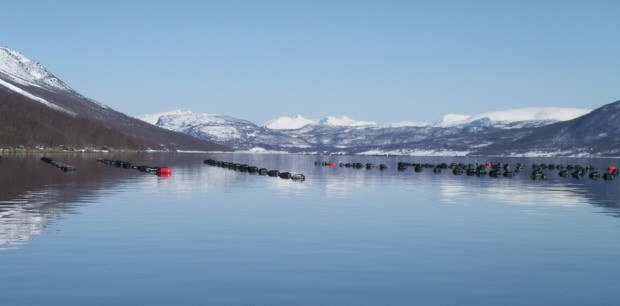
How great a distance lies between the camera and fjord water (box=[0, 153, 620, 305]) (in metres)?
28.1

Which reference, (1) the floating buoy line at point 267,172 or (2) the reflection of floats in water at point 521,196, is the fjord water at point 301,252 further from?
(1) the floating buoy line at point 267,172

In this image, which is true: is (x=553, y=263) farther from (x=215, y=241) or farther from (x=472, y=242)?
(x=215, y=241)

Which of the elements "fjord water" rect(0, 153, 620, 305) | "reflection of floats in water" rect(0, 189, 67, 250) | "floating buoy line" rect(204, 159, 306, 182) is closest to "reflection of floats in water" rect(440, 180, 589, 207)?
"fjord water" rect(0, 153, 620, 305)

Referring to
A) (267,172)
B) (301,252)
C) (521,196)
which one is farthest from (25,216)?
(267,172)

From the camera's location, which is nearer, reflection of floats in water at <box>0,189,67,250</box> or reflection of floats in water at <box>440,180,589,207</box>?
reflection of floats in water at <box>0,189,67,250</box>

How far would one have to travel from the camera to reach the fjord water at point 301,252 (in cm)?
2812

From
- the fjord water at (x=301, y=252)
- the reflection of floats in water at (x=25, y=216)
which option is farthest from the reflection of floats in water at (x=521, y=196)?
the reflection of floats in water at (x=25, y=216)

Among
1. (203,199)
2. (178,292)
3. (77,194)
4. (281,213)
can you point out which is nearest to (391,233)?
(281,213)

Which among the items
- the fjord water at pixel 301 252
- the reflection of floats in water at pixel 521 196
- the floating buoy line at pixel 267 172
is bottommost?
the fjord water at pixel 301 252

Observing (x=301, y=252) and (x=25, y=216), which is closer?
(x=301, y=252)

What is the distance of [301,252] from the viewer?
127 feet

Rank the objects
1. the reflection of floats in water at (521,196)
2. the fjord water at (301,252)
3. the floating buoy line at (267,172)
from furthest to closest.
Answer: the floating buoy line at (267,172)
the reflection of floats in water at (521,196)
the fjord water at (301,252)

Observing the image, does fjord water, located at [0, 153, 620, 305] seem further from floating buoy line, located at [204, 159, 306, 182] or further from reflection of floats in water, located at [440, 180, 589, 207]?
floating buoy line, located at [204, 159, 306, 182]

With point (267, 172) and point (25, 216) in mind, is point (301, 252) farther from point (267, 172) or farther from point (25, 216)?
point (267, 172)
